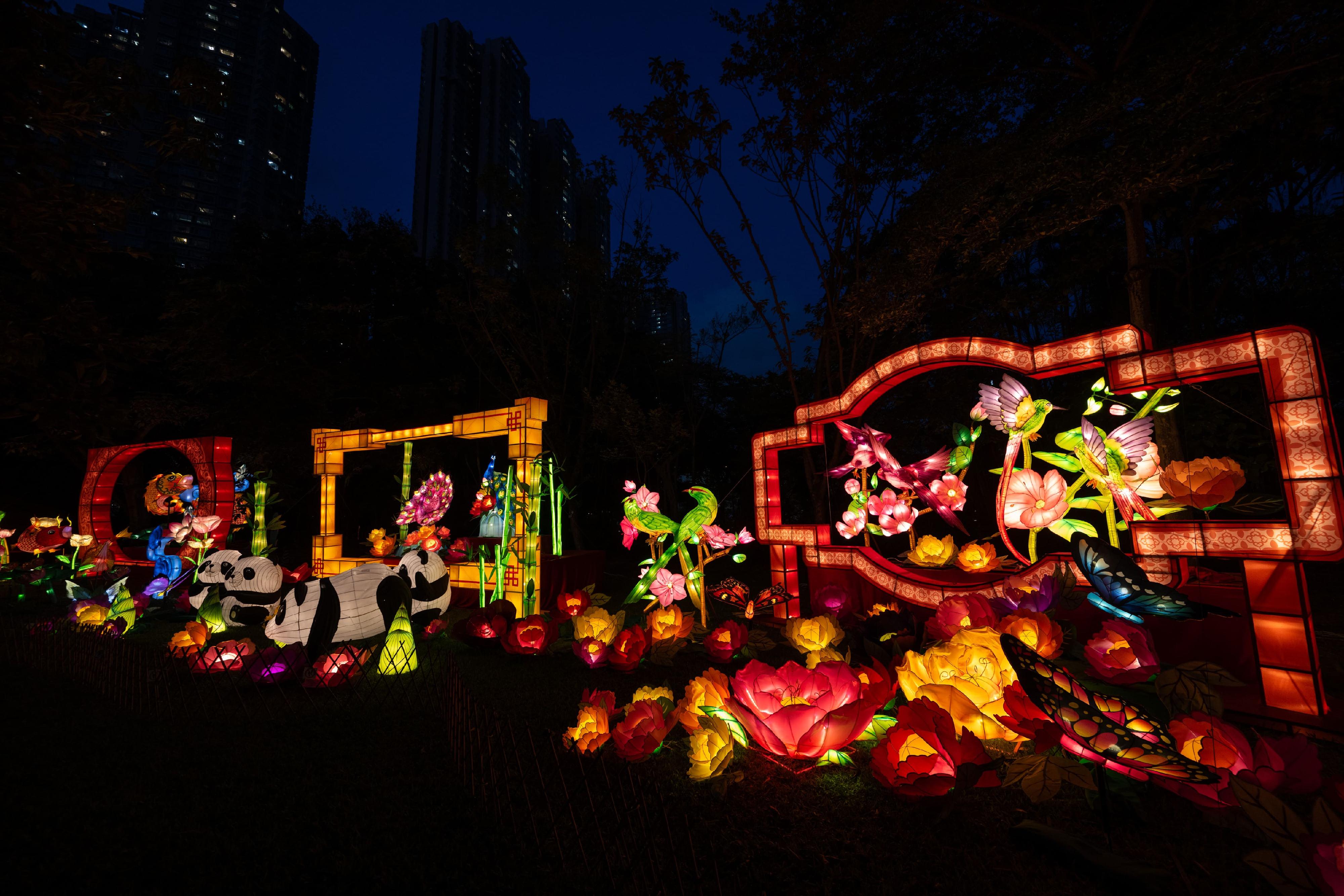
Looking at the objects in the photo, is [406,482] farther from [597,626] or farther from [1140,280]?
[1140,280]

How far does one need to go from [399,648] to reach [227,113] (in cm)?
4329

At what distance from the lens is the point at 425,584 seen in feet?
19.9

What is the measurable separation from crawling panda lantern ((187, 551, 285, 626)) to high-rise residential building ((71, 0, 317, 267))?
37.3m

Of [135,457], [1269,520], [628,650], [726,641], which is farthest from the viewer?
[135,457]

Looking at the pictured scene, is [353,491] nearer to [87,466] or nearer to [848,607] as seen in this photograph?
[87,466]

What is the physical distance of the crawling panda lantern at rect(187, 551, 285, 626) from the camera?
5586 millimetres

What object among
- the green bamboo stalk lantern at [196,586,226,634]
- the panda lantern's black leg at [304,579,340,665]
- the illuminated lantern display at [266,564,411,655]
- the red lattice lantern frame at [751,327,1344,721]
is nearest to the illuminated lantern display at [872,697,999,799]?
the red lattice lantern frame at [751,327,1344,721]

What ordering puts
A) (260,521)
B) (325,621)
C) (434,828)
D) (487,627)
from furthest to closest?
(260,521) → (487,627) → (325,621) → (434,828)

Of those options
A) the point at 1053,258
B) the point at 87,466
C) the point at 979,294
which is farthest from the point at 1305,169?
the point at 87,466

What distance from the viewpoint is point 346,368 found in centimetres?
1445

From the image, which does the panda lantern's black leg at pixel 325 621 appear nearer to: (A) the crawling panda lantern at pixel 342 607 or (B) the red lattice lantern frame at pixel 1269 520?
(A) the crawling panda lantern at pixel 342 607

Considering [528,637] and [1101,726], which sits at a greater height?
[1101,726]

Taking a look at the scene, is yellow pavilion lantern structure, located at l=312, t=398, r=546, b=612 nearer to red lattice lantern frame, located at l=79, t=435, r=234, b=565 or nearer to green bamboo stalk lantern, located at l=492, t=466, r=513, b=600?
green bamboo stalk lantern, located at l=492, t=466, r=513, b=600

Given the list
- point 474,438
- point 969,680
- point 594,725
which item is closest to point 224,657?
point 594,725
